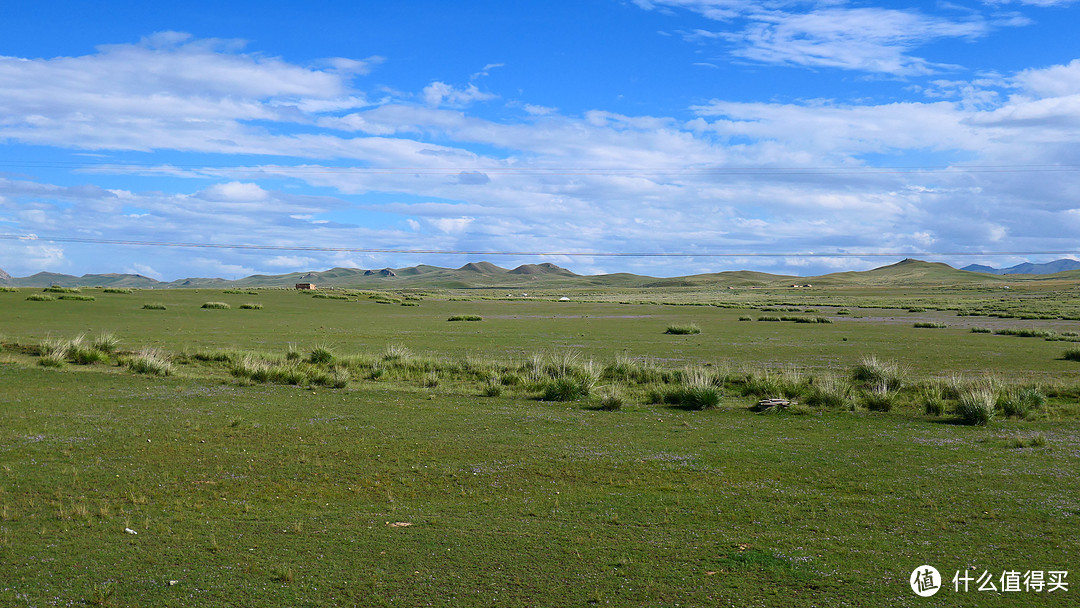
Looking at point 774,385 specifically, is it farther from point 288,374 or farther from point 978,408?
point 288,374

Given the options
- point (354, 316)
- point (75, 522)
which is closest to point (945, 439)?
point (75, 522)

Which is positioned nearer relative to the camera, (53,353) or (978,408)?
(978,408)

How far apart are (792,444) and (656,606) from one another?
8.35m

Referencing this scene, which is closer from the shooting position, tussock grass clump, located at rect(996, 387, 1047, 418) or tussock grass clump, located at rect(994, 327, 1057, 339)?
tussock grass clump, located at rect(996, 387, 1047, 418)

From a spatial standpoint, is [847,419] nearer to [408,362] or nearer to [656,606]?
[656,606]

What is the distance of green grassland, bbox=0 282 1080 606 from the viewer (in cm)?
689

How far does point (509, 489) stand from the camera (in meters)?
10.4

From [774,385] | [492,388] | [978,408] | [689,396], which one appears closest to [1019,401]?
[978,408]

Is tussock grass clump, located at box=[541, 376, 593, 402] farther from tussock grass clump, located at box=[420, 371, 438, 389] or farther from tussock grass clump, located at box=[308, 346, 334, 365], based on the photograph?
tussock grass clump, located at box=[308, 346, 334, 365]

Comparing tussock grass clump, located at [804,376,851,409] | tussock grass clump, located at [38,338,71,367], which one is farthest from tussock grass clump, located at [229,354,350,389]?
tussock grass clump, located at [804,376,851,409]

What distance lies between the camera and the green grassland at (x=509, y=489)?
6887mm

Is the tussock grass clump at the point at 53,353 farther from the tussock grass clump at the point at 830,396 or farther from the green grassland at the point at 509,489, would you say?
the tussock grass clump at the point at 830,396

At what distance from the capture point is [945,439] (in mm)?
14250

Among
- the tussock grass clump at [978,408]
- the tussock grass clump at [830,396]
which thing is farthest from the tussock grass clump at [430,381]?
the tussock grass clump at [978,408]
